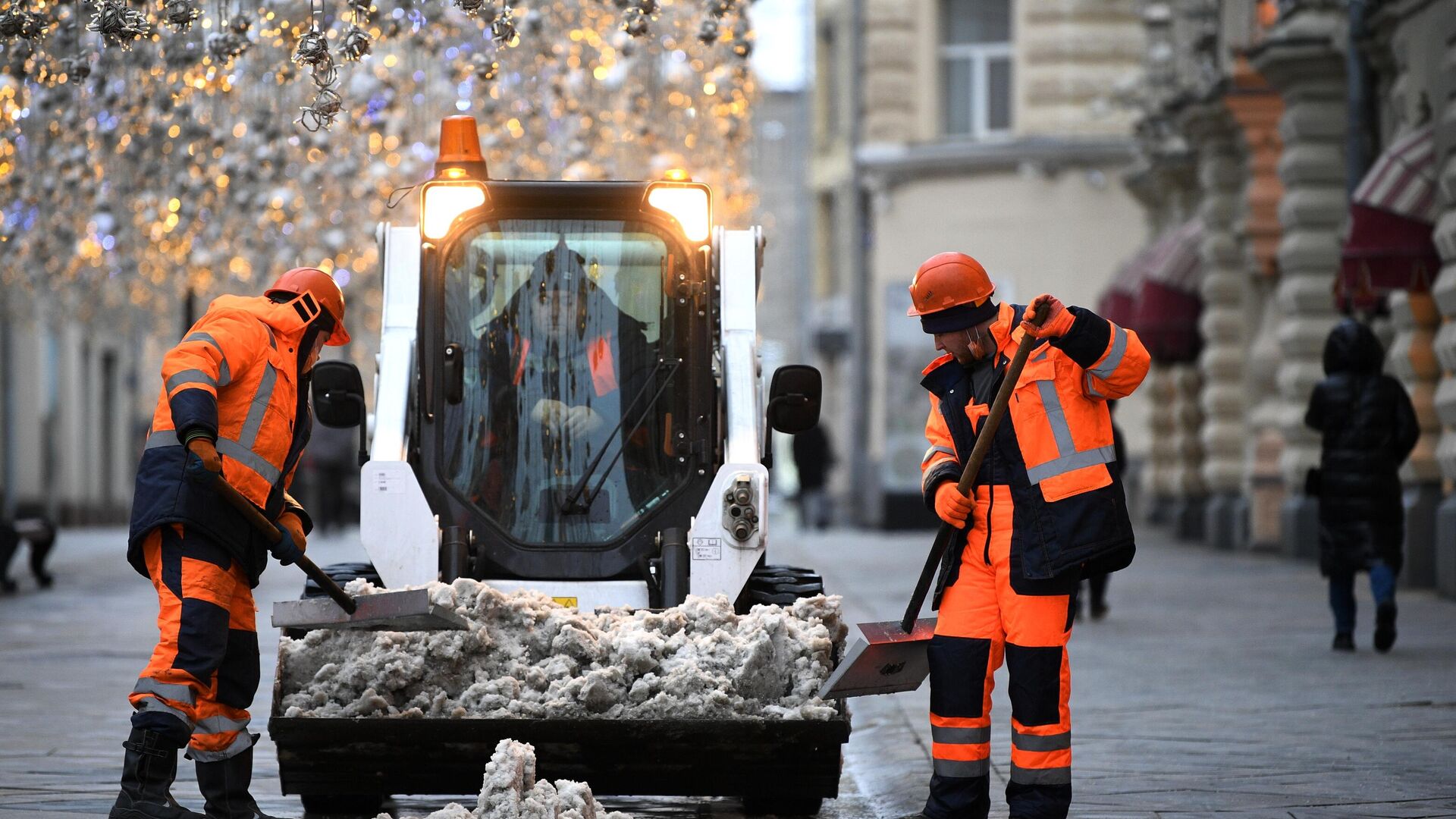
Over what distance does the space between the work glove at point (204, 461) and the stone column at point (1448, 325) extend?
34.2ft

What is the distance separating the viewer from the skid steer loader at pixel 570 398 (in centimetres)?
787

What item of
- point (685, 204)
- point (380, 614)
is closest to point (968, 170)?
point (685, 204)

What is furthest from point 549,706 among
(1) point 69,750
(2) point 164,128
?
(2) point 164,128

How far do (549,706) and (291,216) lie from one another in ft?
48.8

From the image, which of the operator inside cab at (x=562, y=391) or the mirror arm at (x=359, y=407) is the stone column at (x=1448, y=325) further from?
the mirror arm at (x=359, y=407)

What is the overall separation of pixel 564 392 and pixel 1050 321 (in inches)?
95.9

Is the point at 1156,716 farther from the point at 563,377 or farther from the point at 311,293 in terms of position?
the point at 311,293

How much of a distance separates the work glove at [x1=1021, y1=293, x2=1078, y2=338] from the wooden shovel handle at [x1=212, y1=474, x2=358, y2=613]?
2168mm

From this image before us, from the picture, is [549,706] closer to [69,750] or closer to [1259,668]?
[69,750]

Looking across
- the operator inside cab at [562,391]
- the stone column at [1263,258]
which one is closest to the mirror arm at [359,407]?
the operator inside cab at [562,391]

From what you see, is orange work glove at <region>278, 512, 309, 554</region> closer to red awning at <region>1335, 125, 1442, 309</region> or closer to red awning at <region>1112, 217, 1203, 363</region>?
red awning at <region>1335, 125, 1442, 309</region>

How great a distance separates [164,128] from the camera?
18.7 meters

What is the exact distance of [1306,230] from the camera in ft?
69.2

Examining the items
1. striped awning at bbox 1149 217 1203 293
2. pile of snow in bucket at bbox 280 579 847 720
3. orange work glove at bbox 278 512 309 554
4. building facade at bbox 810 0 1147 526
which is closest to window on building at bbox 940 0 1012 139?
building facade at bbox 810 0 1147 526
